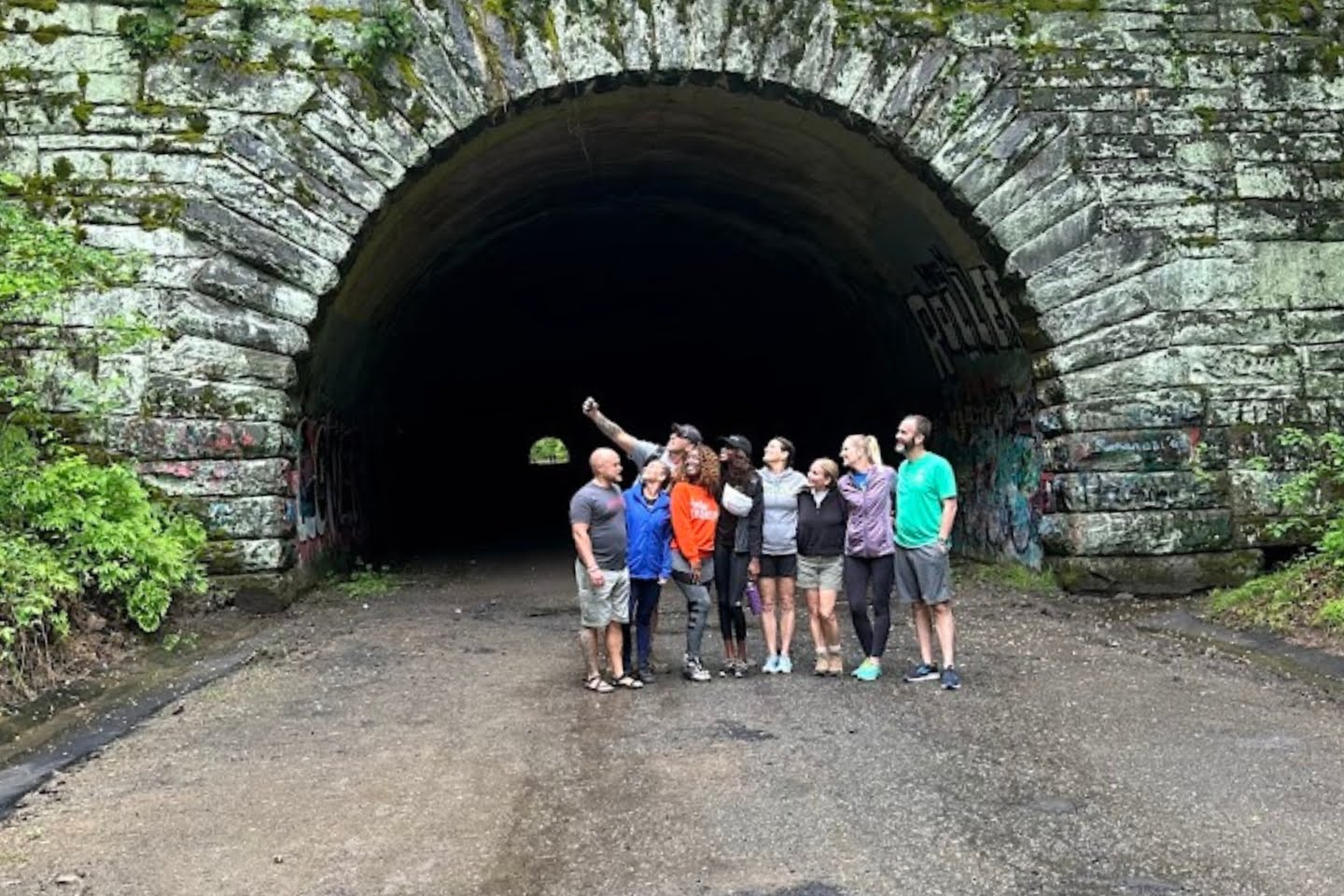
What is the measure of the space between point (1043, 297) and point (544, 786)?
700cm

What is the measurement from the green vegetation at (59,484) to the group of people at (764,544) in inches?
129

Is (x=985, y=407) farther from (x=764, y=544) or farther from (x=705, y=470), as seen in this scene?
(x=705, y=470)

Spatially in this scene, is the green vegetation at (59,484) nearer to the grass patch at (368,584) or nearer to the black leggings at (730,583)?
the grass patch at (368,584)

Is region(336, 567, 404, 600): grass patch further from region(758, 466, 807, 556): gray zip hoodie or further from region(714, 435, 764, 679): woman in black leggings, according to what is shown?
region(758, 466, 807, 556): gray zip hoodie

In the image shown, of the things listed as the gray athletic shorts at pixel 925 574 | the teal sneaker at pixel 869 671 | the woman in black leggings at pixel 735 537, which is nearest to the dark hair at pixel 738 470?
the woman in black leggings at pixel 735 537

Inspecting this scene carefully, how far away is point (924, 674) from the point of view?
7.60 meters

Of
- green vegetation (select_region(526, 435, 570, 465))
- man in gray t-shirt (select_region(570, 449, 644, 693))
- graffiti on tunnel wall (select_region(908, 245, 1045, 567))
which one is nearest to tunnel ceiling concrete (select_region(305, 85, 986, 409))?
graffiti on tunnel wall (select_region(908, 245, 1045, 567))

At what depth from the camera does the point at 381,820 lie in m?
5.07

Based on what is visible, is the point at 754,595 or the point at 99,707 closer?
the point at 99,707

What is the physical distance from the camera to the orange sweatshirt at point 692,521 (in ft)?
24.9

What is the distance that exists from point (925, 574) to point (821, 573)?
652 mm

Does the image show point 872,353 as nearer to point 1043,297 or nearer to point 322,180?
point 1043,297

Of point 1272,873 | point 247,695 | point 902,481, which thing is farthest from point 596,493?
point 1272,873

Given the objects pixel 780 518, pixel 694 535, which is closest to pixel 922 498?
pixel 780 518
